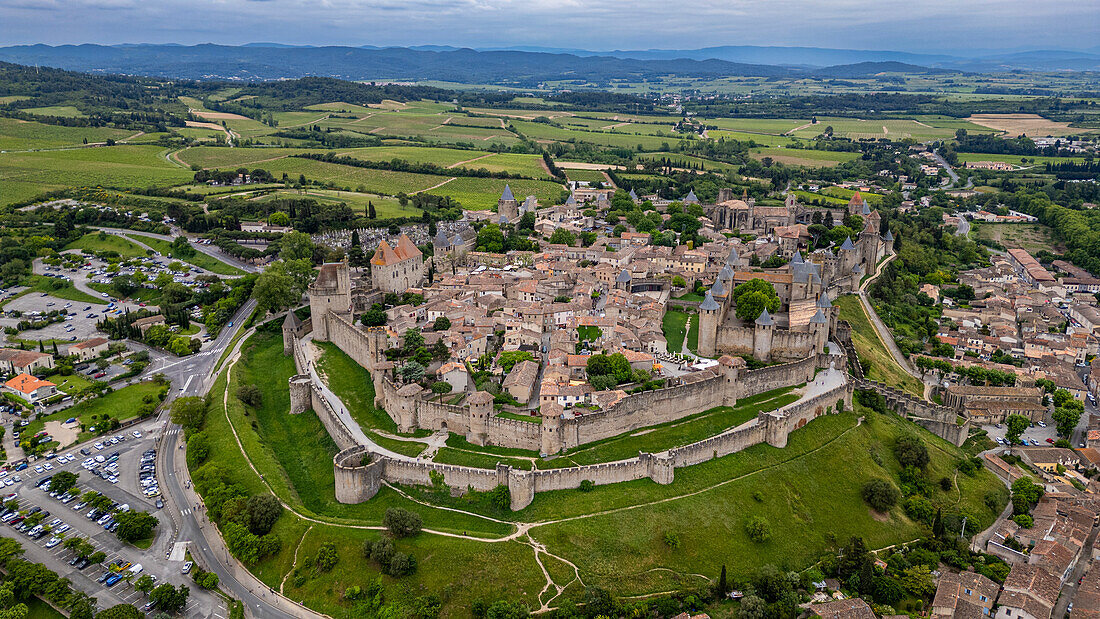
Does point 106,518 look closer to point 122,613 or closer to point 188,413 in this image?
point 122,613

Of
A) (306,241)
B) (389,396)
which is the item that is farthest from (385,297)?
(306,241)

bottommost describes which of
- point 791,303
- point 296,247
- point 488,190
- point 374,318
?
point 374,318

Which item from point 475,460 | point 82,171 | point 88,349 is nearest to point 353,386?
point 475,460

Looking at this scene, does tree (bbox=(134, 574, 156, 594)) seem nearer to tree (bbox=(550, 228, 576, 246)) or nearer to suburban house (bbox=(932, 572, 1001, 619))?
suburban house (bbox=(932, 572, 1001, 619))

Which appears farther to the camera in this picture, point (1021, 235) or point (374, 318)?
point (1021, 235)

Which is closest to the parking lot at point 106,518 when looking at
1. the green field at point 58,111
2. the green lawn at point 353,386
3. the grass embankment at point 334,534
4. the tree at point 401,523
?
the grass embankment at point 334,534

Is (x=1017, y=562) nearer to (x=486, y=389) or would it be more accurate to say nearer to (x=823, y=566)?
(x=823, y=566)
